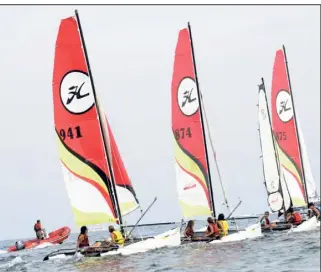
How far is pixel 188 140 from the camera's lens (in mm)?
27391

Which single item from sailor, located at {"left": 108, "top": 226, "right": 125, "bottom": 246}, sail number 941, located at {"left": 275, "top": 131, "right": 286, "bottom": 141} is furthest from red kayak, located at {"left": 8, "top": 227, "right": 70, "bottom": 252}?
sailor, located at {"left": 108, "top": 226, "right": 125, "bottom": 246}

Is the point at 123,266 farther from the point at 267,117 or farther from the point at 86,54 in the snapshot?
the point at 267,117

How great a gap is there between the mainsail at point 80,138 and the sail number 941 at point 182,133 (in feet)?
17.2

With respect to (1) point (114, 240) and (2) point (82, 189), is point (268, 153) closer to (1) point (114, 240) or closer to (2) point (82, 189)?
(2) point (82, 189)

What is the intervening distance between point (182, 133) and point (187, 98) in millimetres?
1503

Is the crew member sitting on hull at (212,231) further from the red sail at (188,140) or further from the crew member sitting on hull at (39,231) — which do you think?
the crew member sitting on hull at (39,231)

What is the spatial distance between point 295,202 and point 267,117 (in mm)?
5170

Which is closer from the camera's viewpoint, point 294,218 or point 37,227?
point 294,218

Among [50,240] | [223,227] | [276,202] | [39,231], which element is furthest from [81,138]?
[39,231]

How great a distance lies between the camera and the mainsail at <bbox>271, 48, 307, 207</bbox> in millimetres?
35906

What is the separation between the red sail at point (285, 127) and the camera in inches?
1415

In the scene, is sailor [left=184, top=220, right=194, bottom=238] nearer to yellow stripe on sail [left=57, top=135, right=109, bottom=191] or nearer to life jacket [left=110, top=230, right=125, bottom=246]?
life jacket [left=110, top=230, right=125, bottom=246]

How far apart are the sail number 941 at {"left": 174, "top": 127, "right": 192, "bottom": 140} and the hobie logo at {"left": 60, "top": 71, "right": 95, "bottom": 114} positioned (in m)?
5.69

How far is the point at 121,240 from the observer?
21.6 m
